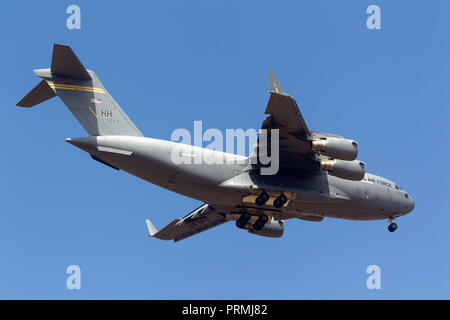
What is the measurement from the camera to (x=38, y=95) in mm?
18156

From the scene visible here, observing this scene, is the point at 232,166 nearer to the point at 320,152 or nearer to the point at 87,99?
the point at 320,152

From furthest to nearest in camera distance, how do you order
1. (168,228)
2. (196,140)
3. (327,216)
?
1. (168,228)
2. (327,216)
3. (196,140)

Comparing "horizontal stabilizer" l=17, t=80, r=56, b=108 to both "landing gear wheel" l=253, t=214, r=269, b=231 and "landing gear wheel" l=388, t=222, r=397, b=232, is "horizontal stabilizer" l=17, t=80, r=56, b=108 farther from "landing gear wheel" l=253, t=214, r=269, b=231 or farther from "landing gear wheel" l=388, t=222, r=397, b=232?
"landing gear wheel" l=388, t=222, r=397, b=232

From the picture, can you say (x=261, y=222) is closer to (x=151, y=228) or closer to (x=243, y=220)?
(x=243, y=220)

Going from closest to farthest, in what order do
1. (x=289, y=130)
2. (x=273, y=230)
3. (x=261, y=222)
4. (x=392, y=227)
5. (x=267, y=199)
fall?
(x=289, y=130), (x=267, y=199), (x=261, y=222), (x=392, y=227), (x=273, y=230)

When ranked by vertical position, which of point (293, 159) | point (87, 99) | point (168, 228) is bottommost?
point (168, 228)

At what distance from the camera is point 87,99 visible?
60.6 ft

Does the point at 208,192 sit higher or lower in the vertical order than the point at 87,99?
lower

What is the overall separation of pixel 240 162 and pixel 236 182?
0.59 meters

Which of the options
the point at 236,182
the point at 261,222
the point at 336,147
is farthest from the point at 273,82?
the point at 261,222

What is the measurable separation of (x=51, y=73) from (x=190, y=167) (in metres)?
4.47

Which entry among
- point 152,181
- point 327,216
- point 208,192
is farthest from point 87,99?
point 327,216

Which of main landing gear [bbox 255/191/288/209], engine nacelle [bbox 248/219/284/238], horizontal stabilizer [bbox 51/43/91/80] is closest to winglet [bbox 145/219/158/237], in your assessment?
engine nacelle [bbox 248/219/284/238]

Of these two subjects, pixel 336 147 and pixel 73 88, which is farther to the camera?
pixel 73 88
